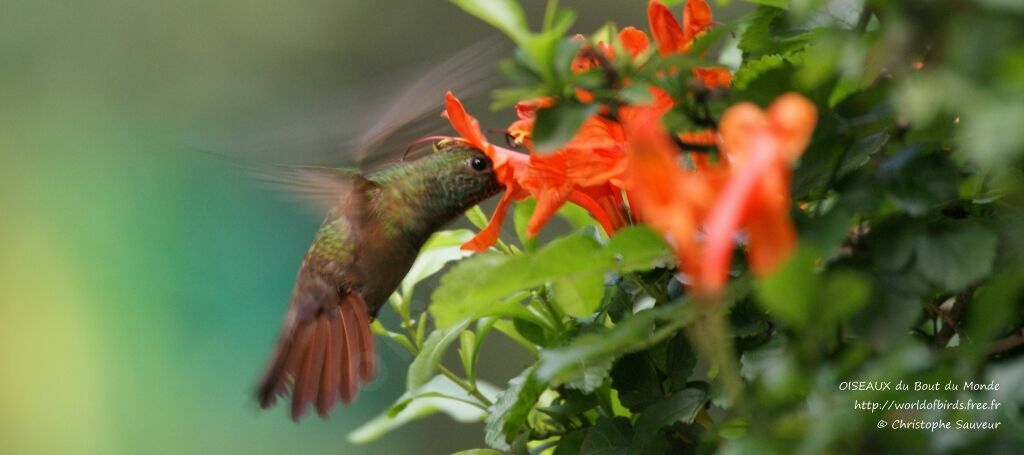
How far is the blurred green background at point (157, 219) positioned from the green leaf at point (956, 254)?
196cm

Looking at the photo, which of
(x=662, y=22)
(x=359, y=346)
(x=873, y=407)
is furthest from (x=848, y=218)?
(x=359, y=346)

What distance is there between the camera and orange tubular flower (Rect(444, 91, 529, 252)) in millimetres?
653

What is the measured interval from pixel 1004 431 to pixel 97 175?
116 inches

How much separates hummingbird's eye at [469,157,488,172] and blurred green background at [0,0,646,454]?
1500 mm

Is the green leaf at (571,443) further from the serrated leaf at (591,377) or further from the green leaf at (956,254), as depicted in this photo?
the green leaf at (956,254)

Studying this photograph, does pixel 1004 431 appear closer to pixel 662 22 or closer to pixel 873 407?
pixel 873 407

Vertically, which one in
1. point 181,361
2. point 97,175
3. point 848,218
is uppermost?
point 97,175

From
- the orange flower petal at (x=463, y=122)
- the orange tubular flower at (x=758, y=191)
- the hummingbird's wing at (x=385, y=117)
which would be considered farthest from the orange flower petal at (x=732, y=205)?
the hummingbird's wing at (x=385, y=117)

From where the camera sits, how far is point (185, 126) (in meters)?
2.96

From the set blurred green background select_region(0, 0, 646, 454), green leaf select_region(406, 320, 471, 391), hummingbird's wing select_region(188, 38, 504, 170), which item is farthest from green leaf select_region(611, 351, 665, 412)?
blurred green background select_region(0, 0, 646, 454)

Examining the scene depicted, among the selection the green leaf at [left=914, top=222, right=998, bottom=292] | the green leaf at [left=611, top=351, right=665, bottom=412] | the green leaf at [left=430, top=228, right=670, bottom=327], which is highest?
the green leaf at [left=430, top=228, right=670, bottom=327]

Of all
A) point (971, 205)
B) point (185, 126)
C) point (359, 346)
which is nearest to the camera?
point (971, 205)

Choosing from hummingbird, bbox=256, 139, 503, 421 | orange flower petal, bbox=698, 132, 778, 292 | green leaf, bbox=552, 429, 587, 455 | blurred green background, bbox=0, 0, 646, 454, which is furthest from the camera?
blurred green background, bbox=0, 0, 646, 454

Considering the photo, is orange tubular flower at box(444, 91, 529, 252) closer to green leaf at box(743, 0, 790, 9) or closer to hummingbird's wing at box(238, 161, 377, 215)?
green leaf at box(743, 0, 790, 9)
